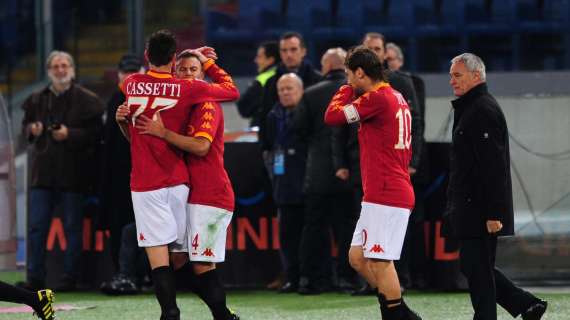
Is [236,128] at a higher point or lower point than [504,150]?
lower

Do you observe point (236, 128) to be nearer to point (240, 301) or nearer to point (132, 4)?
point (132, 4)

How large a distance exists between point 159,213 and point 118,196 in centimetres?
300

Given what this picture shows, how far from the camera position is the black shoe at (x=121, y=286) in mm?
8844

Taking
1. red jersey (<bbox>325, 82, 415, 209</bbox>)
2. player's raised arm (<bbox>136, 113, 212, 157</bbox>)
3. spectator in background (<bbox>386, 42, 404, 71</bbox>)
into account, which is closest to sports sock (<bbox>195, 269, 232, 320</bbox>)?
player's raised arm (<bbox>136, 113, 212, 157</bbox>)

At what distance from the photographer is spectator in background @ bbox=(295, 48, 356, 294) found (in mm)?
8602

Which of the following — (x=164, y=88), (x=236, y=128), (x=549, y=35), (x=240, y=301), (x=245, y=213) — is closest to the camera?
(x=164, y=88)

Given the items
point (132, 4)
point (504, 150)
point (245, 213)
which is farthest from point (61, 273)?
point (132, 4)

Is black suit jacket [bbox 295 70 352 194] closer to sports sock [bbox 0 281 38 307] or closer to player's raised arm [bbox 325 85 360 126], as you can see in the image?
player's raised arm [bbox 325 85 360 126]

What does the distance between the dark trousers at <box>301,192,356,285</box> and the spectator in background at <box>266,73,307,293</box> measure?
13 centimetres

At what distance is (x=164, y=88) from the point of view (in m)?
6.08

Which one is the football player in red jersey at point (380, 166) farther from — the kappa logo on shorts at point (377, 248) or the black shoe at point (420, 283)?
the black shoe at point (420, 283)

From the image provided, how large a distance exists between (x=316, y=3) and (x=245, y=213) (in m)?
7.16

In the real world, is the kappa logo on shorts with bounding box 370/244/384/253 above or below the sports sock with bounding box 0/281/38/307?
above

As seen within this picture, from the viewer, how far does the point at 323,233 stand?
8.75m
